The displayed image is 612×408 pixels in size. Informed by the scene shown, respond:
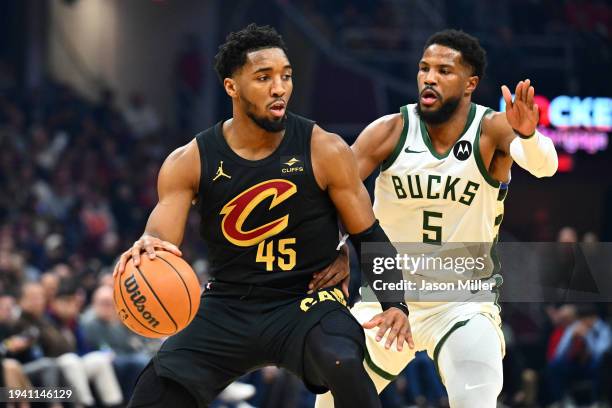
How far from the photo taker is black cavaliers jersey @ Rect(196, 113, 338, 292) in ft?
18.4

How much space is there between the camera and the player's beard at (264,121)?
564 cm

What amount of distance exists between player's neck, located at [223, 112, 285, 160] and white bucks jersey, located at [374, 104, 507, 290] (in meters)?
0.95

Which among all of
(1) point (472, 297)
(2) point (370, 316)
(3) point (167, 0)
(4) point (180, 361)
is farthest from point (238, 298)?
(3) point (167, 0)

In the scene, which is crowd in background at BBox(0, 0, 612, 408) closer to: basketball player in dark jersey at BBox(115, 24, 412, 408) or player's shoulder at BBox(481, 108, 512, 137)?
basketball player in dark jersey at BBox(115, 24, 412, 408)

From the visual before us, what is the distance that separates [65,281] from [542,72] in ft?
26.4

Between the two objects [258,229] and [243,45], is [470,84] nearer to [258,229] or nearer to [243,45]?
[243,45]

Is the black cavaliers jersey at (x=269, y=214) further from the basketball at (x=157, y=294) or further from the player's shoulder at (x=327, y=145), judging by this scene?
the basketball at (x=157, y=294)

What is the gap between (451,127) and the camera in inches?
254

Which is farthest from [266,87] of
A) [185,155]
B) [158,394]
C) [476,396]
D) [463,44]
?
[476,396]

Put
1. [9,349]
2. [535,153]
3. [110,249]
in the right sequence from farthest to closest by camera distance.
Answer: [110,249]
[9,349]
[535,153]

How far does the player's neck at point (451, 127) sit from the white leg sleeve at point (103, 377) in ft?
17.1

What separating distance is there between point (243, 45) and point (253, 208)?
0.81m

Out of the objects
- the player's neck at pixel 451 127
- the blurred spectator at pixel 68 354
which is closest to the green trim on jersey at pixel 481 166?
the player's neck at pixel 451 127

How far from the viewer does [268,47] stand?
571 cm
